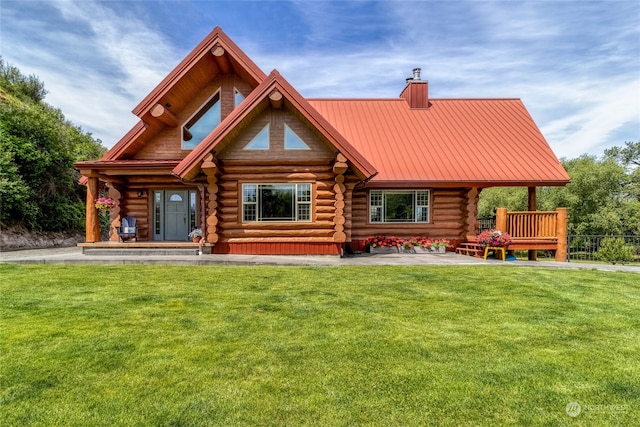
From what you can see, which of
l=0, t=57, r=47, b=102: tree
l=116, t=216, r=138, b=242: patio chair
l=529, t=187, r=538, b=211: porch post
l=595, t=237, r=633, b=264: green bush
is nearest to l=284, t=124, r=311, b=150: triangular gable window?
l=116, t=216, r=138, b=242: patio chair

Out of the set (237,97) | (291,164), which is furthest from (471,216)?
(237,97)

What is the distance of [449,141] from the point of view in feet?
51.7

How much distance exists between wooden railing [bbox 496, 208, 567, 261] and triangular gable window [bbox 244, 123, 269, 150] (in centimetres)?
Answer: 882

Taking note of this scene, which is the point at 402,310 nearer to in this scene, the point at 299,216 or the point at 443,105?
the point at 299,216

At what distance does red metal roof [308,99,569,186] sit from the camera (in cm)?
1370

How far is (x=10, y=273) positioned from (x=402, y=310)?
30.1ft

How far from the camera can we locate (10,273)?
8.10 metres

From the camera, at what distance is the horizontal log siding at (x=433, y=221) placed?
14.1 meters

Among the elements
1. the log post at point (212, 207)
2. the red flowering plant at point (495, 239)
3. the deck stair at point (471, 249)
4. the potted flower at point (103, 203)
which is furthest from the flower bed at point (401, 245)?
the potted flower at point (103, 203)

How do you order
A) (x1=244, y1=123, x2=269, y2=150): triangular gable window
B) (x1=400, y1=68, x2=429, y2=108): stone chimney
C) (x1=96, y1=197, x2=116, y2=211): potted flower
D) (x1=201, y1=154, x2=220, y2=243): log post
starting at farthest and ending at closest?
(x1=400, y1=68, x2=429, y2=108): stone chimney → (x1=96, y1=197, x2=116, y2=211): potted flower → (x1=244, y1=123, x2=269, y2=150): triangular gable window → (x1=201, y1=154, x2=220, y2=243): log post

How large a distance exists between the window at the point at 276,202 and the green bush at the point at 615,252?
15.0 metres

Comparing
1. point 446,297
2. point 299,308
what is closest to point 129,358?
point 299,308

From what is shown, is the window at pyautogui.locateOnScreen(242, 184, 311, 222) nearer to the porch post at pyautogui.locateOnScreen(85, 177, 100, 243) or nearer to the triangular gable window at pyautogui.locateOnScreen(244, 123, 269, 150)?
the triangular gable window at pyautogui.locateOnScreen(244, 123, 269, 150)

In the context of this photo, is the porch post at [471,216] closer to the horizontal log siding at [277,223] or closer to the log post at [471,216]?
the log post at [471,216]
